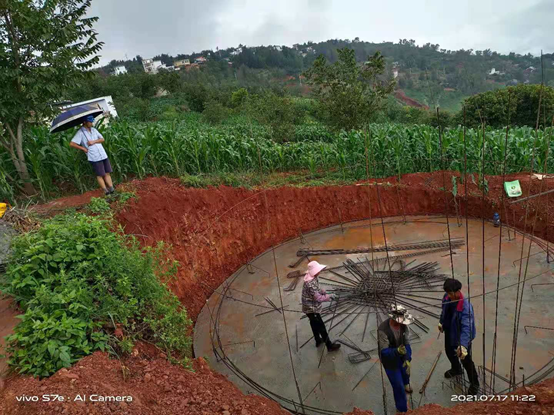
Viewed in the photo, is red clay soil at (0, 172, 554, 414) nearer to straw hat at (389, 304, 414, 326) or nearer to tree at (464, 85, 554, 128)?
straw hat at (389, 304, 414, 326)

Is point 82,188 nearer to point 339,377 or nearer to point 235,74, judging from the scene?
point 339,377

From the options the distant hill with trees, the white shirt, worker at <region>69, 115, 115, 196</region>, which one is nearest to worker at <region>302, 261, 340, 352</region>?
worker at <region>69, 115, 115, 196</region>

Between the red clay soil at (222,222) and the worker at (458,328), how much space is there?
0.80 meters

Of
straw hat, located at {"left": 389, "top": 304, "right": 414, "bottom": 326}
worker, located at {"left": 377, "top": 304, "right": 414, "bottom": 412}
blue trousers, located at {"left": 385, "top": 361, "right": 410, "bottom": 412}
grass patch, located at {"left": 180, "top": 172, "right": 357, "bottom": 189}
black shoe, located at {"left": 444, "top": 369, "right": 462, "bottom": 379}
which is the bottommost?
black shoe, located at {"left": 444, "top": 369, "right": 462, "bottom": 379}

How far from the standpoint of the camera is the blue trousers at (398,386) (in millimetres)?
4176

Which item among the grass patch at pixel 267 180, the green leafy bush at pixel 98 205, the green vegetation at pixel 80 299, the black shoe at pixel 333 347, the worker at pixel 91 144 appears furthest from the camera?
the grass patch at pixel 267 180

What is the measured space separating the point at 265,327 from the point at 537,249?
5830 mm

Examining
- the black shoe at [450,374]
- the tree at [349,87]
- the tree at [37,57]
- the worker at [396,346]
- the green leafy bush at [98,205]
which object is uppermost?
the tree at [37,57]

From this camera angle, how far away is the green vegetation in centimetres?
372

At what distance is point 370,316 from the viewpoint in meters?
6.22

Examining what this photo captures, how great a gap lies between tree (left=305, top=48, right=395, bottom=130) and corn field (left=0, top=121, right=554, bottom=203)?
1090mm

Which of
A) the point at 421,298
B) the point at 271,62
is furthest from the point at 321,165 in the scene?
the point at 271,62

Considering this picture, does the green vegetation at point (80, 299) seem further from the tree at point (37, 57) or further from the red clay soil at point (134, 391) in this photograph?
the tree at point (37, 57)

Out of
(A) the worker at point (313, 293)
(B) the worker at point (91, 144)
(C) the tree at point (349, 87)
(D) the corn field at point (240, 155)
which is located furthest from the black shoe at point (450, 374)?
(C) the tree at point (349, 87)
